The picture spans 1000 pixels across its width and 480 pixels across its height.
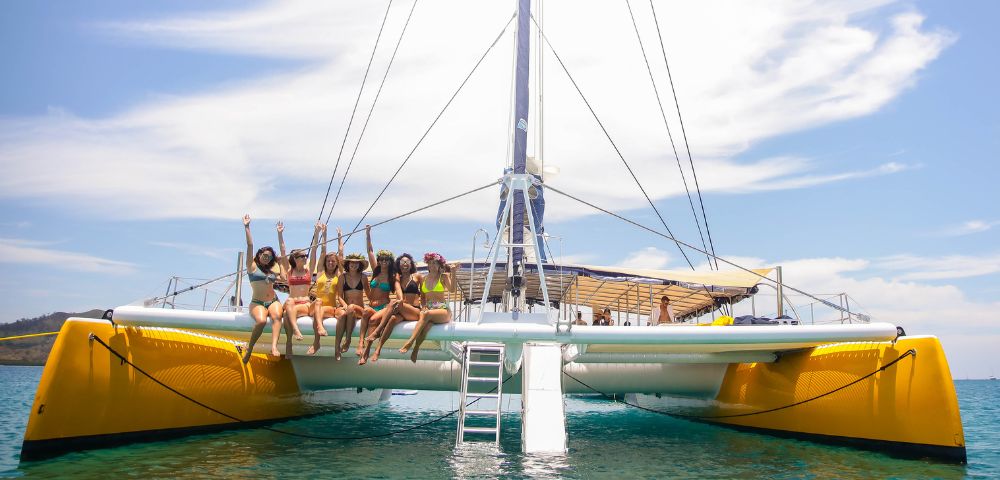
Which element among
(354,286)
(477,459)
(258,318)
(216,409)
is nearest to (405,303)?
(354,286)

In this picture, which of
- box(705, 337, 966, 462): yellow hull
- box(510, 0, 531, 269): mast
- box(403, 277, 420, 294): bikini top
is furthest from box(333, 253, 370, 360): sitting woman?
box(705, 337, 966, 462): yellow hull

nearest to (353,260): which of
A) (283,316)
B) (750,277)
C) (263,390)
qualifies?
(283,316)

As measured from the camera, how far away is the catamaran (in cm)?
748

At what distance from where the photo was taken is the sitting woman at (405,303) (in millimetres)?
7434

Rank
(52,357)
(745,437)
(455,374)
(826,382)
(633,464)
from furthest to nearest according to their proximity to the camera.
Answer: (455,374)
(745,437)
(826,382)
(633,464)
(52,357)

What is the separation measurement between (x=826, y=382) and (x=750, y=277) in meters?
2.88

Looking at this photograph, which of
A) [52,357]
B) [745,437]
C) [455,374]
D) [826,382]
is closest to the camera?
[52,357]

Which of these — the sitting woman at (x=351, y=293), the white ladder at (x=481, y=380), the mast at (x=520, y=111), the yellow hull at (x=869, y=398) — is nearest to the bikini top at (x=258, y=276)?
the sitting woman at (x=351, y=293)

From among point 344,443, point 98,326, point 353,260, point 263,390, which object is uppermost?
point 353,260

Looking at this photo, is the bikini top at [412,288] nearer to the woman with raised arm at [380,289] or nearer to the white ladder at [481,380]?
the woman with raised arm at [380,289]

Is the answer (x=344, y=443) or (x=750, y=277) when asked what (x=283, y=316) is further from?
(x=750, y=277)

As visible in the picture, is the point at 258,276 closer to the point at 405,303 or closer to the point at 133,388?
the point at 405,303

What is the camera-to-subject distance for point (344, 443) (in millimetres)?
9328

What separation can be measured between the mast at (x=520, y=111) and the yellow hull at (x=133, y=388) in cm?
Answer: 447
